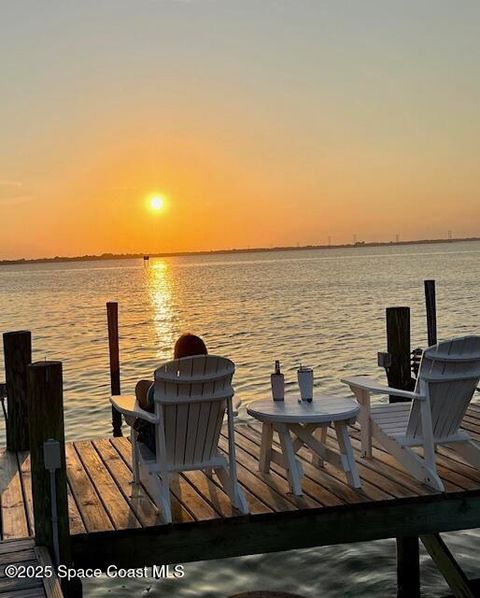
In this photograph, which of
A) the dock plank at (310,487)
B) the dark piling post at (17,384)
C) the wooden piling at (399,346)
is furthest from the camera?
the wooden piling at (399,346)

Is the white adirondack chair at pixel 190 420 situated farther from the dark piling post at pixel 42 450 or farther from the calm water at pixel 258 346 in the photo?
the calm water at pixel 258 346

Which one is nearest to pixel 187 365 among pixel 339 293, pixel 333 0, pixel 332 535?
pixel 332 535

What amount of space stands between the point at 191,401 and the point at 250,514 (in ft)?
3.10

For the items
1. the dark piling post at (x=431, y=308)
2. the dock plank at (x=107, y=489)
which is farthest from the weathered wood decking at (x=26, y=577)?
the dark piling post at (x=431, y=308)

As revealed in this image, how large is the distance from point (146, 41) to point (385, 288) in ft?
175

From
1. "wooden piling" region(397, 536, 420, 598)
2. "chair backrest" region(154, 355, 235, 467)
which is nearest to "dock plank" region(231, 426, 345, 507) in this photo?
"chair backrest" region(154, 355, 235, 467)

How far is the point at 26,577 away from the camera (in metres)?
4.82

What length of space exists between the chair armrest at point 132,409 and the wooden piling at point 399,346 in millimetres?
4037

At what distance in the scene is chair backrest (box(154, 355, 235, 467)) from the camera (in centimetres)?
563

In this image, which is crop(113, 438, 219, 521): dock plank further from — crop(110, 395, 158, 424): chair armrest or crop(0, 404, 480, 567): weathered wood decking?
crop(110, 395, 158, 424): chair armrest

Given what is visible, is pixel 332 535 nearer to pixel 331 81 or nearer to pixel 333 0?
pixel 333 0

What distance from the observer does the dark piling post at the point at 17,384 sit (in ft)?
27.1

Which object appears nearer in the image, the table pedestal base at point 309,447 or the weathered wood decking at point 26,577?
the weathered wood decking at point 26,577

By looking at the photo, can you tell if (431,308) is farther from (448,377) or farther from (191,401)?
(191,401)
